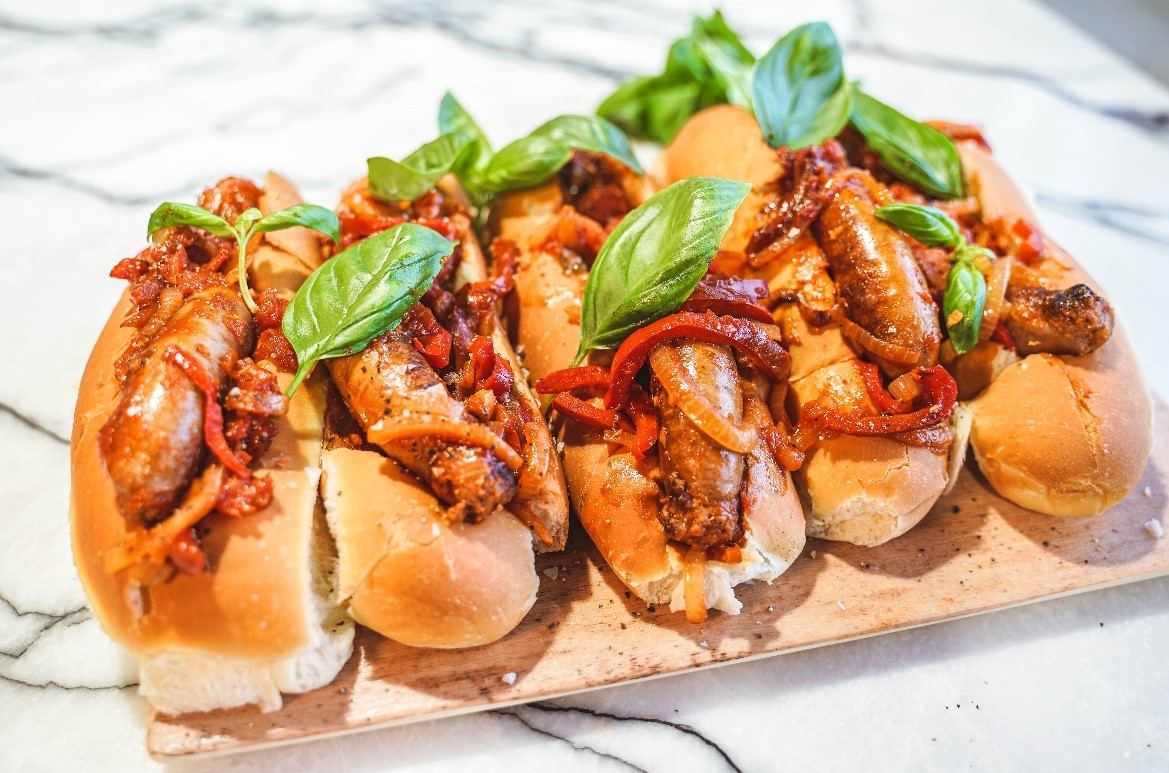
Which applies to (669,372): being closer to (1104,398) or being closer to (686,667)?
(686,667)

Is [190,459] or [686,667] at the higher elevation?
[190,459]

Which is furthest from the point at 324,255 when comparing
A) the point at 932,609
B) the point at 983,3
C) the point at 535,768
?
the point at 983,3

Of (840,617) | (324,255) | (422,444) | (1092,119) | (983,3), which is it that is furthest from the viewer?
(983,3)

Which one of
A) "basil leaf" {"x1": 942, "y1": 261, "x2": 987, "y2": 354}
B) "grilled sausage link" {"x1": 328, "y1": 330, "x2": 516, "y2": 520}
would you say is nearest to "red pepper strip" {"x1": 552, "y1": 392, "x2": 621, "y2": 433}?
"grilled sausage link" {"x1": 328, "y1": 330, "x2": 516, "y2": 520}

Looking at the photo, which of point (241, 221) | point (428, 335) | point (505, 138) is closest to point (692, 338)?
point (428, 335)

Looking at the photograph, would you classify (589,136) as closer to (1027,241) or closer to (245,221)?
(245,221)

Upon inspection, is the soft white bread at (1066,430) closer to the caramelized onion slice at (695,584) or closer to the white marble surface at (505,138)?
the white marble surface at (505,138)

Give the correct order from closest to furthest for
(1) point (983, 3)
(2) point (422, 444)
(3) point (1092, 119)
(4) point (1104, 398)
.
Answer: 1. (2) point (422, 444)
2. (4) point (1104, 398)
3. (3) point (1092, 119)
4. (1) point (983, 3)
